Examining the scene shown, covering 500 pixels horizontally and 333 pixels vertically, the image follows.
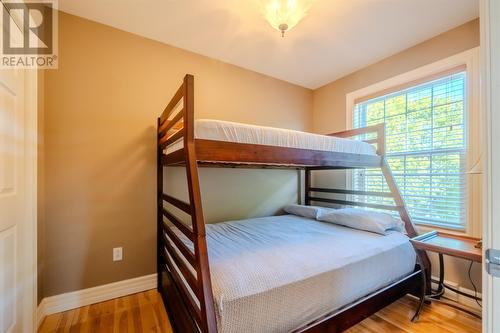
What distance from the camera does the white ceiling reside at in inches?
70.1

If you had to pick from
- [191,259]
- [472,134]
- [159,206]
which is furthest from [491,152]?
[159,206]

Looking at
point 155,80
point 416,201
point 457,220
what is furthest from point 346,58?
point 155,80

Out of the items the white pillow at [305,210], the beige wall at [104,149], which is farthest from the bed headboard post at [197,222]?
the white pillow at [305,210]

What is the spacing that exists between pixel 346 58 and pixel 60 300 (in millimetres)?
3593

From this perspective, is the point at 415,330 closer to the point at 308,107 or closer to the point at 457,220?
the point at 457,220

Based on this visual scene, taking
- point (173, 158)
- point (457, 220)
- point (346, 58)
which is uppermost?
point (346, 58)

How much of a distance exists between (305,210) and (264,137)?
4.83 feet

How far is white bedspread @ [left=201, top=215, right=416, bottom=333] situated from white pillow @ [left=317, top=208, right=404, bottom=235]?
0.22 feet

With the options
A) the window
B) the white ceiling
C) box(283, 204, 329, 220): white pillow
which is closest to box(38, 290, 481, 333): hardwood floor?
the window

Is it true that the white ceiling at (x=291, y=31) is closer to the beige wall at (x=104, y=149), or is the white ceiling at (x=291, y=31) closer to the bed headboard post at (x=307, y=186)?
the beige wall at (x=104, y=149)

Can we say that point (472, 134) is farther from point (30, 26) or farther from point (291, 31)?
point (30, 26)

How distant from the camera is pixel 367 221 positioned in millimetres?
2041

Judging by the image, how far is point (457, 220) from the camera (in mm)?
1987

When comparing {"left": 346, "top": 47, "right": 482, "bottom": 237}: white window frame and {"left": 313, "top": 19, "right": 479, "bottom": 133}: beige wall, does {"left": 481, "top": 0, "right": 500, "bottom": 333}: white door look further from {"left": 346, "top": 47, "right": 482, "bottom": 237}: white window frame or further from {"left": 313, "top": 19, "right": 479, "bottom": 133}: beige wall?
{"left": 313, "top": 19, "right": 479, "bottom": 133}: beige wall
